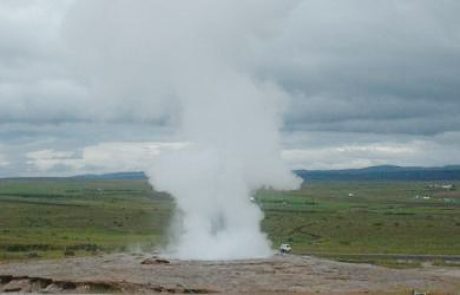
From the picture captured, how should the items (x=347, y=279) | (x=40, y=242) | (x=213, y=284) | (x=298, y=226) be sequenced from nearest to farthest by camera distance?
(x=213, y=284) < (x=347, y=279) < (x=40, y=242) < (x=298, y=226)

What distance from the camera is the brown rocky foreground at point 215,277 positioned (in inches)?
1955

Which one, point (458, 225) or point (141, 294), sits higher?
point (458, 225)

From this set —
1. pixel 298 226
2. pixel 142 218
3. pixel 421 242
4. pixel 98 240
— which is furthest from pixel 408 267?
pixel 142 218

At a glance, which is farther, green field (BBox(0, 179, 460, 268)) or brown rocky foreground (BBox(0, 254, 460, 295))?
green field (BBox(0, 179, 460, 268))

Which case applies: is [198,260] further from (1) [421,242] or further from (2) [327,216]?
(2) [327,216]

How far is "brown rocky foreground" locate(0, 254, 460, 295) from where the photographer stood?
4966cm

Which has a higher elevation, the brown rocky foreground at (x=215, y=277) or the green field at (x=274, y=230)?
the green field at (x=274, y=230)

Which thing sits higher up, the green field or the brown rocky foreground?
the green field

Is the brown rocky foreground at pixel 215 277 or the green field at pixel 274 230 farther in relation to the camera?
the green field at pixel 274 230

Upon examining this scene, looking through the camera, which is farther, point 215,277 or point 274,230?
point 274,230

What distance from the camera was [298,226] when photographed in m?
133

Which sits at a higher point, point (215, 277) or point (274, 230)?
point (274, 230)

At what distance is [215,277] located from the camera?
176 feet

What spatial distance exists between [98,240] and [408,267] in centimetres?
4816
